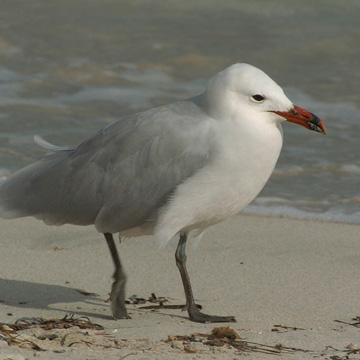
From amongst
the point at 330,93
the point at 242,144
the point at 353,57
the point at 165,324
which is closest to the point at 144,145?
the point at 242,144

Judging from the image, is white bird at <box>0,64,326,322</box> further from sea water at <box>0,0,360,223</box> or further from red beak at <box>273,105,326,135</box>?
sea water at <box>0,0,360,223</box>

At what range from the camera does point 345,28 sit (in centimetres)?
1426

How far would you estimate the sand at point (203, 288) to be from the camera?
3654mm

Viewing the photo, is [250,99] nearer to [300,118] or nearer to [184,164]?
[300,118]

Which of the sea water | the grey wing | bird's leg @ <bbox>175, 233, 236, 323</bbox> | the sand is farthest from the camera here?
the sea water

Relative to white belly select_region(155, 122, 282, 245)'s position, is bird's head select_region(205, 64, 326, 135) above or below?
above

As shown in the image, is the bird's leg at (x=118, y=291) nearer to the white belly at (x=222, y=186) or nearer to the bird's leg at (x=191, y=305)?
the bird's leg at (x=191, y=305)

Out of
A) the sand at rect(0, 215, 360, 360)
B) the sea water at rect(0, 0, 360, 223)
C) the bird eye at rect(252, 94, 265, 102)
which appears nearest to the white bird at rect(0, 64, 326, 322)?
the bird eye at rect(252, 94, 265, 102)

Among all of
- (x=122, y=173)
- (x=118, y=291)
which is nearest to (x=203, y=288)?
(x=118, y=291)

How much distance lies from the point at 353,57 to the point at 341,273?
8.12 m

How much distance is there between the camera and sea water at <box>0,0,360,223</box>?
801 cm

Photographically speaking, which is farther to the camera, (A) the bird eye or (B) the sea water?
(B) the sea water

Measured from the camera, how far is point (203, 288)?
201 inches

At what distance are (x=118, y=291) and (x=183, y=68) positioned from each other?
815 cm
